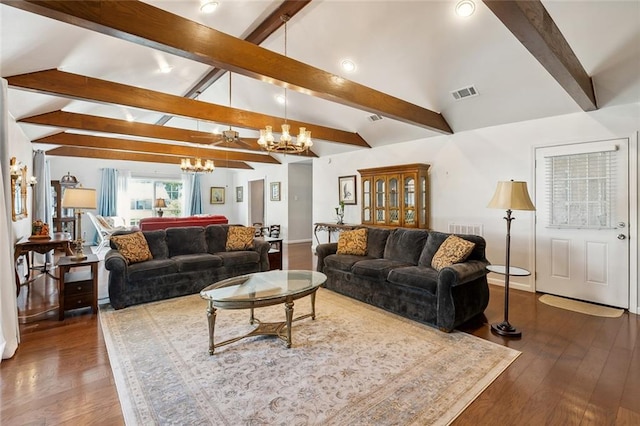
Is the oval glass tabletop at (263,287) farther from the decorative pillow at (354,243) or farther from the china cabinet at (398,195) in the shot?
the china cabinet at (398,195)

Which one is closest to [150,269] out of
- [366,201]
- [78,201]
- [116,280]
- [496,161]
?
[116,280]

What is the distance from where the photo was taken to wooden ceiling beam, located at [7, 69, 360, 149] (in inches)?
130

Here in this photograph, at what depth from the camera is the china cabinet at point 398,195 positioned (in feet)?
18.4

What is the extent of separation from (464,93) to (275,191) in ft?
21.9

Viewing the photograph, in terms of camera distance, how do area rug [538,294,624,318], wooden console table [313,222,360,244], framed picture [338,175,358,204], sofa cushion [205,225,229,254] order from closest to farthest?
area rug [538,294,624,318]
sofa cushion [205,225,229,254]
wooden console table [313,222,360,244]
framed picture [338,175,358,204]

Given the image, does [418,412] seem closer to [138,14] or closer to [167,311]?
[167,311]

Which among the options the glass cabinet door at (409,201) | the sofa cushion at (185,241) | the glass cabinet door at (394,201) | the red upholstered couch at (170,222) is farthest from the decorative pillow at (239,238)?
the glass cabinet door at (409,201)

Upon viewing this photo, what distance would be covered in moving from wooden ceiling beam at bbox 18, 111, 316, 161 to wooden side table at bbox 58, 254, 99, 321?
→ 2.52m

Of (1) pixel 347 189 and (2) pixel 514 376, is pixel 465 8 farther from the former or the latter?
(1) pixel 347 189

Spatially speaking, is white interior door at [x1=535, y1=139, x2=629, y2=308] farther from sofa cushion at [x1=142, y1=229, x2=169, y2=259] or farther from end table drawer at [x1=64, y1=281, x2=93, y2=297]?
end table drawer at [x1=64, y1=281, x2=93, y2=297]

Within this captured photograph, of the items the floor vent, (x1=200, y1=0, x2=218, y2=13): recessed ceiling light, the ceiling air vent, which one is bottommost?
the floor vent

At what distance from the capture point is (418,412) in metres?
1.87

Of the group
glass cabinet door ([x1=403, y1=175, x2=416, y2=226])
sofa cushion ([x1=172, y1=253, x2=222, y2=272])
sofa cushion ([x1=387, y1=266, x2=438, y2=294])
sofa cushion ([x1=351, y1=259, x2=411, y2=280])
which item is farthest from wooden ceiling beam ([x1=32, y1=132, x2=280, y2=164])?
sofa cushion ([x1=387, y1=266, x2=438, y2=294])

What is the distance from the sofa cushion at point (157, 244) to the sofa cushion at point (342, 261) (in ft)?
7.55
